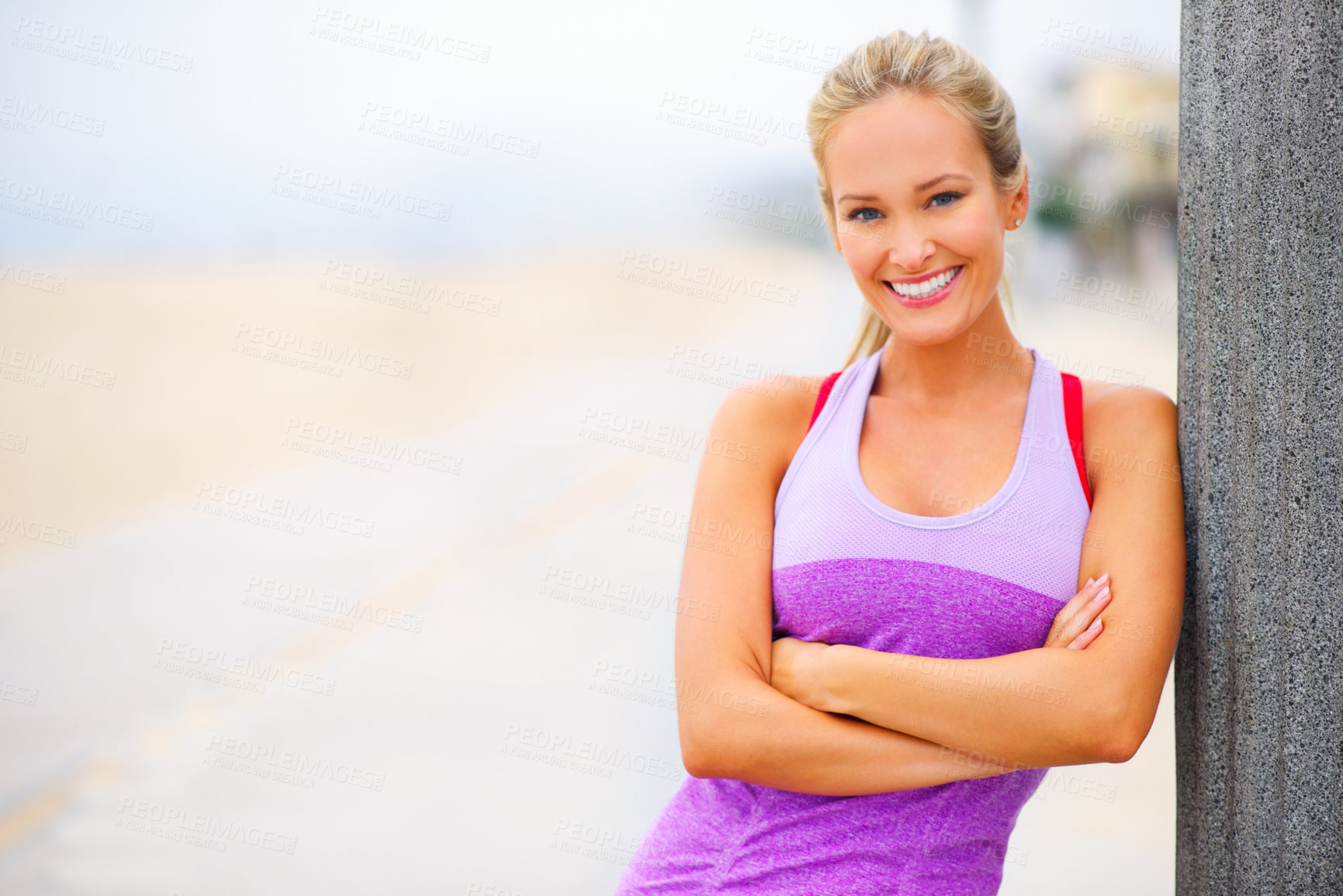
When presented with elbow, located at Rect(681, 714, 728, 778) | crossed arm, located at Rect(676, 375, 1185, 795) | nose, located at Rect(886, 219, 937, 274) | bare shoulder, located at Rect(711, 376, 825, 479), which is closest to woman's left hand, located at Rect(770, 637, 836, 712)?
crossed arm, located at Rect(676, 375, 1185, 795)

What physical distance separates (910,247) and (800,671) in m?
0.59

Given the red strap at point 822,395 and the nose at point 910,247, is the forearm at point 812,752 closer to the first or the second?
the red strap at point 822,395

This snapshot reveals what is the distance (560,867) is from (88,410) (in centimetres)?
1423

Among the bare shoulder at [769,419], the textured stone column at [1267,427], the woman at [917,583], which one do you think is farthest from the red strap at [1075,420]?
the bare shoulder at [769,419]

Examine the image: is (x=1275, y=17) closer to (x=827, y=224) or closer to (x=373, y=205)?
(x=827, y=224)

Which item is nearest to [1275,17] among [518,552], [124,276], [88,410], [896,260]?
[896,260]

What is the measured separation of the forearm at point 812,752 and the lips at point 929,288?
1.89 feet

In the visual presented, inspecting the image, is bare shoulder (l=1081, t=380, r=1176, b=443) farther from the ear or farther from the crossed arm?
the ear

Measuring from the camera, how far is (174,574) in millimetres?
7371

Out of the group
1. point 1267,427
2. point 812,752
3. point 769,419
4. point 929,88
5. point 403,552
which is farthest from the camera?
point 403,552

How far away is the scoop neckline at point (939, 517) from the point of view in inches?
62.1

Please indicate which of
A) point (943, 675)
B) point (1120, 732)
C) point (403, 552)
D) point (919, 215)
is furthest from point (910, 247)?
point (403, 552)

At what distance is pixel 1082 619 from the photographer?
1.50m

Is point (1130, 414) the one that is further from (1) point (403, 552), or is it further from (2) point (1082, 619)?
(1) point (403, 552)
